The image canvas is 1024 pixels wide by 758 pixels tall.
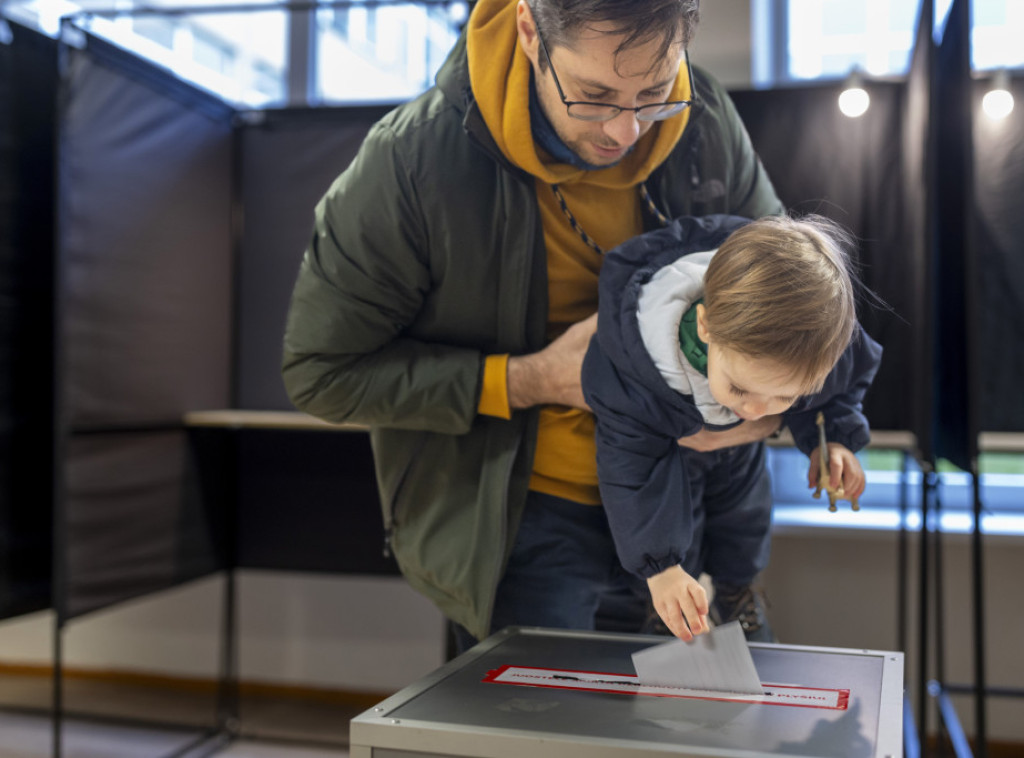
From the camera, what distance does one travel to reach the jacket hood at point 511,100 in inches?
40.7

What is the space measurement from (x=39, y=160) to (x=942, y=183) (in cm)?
205

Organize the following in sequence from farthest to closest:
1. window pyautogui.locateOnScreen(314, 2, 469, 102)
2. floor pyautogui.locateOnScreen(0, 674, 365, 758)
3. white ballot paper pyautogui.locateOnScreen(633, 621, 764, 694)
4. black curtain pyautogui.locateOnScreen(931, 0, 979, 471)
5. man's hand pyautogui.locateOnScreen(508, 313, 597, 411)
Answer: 1. floor pyautogui.locateOnScreen(0, 674, 365, 758)
2. window pyautogui.locateOnScreen(314, 2, 469, 102)
3. black curtain pyautogui.locateOnScreen(931, 0, 979, 471)
4. man's hand pyautogui.locateOnScreen(508, 313, 597, 411)
5. white ballot paper pyautogui.locateOnScreen(633, 621, 764, 694)

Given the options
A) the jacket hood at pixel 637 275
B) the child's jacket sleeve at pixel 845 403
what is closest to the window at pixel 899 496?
the child's jacket sleeve at pixel 845 403

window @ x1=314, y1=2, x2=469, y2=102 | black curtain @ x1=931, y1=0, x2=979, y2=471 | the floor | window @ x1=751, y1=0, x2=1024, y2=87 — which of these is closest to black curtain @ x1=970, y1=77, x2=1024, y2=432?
window @ x1=751, y1=0, x2=1024, y2=87

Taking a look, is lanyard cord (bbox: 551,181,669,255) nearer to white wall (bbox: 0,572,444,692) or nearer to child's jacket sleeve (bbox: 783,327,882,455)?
child's jacket sleeve (bbox: 783,327,882,455)

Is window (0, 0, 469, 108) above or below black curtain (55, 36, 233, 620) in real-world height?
above

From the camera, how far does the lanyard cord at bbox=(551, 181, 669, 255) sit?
111 cm

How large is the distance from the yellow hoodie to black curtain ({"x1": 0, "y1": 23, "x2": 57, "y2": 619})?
5.55 ft

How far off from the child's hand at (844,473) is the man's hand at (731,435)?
68mm

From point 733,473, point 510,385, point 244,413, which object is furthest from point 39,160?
point 733,473

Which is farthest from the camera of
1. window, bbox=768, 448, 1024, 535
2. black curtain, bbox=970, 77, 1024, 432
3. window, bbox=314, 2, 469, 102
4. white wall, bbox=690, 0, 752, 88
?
window, bbox=314, 2, 469, 102

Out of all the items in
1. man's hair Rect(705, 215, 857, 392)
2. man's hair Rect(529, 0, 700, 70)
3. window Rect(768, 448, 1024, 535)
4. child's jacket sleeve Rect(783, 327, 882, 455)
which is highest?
man's hair Rect(529, 0, 700, 70)

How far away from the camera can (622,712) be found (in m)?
0.78

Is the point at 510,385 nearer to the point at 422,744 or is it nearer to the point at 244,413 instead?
the point at 422,744
